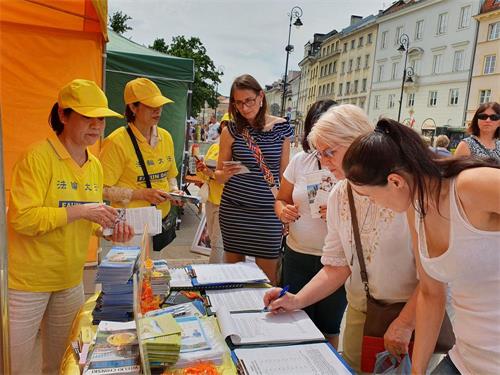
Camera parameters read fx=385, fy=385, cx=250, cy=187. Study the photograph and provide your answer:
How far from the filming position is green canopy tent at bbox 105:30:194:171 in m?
5.26

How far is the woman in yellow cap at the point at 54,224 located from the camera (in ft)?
5.17

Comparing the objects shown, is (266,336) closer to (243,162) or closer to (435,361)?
(435,361)

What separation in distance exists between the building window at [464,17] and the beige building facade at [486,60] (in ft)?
5.38

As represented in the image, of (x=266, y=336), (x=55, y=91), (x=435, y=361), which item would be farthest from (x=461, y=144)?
(x=55, y=91)

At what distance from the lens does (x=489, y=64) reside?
28891mm

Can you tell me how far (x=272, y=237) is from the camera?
2.49m

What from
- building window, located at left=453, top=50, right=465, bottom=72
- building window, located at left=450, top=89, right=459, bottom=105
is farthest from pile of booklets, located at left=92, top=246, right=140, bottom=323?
building window, located at left=453, top=50, right=465, bottom=72

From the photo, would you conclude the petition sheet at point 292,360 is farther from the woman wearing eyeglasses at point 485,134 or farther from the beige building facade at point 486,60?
the beige building facade at point 486,60

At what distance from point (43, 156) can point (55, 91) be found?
7.55 feet

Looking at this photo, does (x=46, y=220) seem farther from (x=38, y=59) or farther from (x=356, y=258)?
(x=38, y=59)

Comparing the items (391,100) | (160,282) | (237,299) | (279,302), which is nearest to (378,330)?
(279,302)

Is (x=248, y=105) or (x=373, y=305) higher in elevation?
(x=248, y=105)

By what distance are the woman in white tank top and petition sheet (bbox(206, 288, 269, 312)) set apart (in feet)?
2.21

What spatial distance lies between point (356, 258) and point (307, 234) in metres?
0.55
